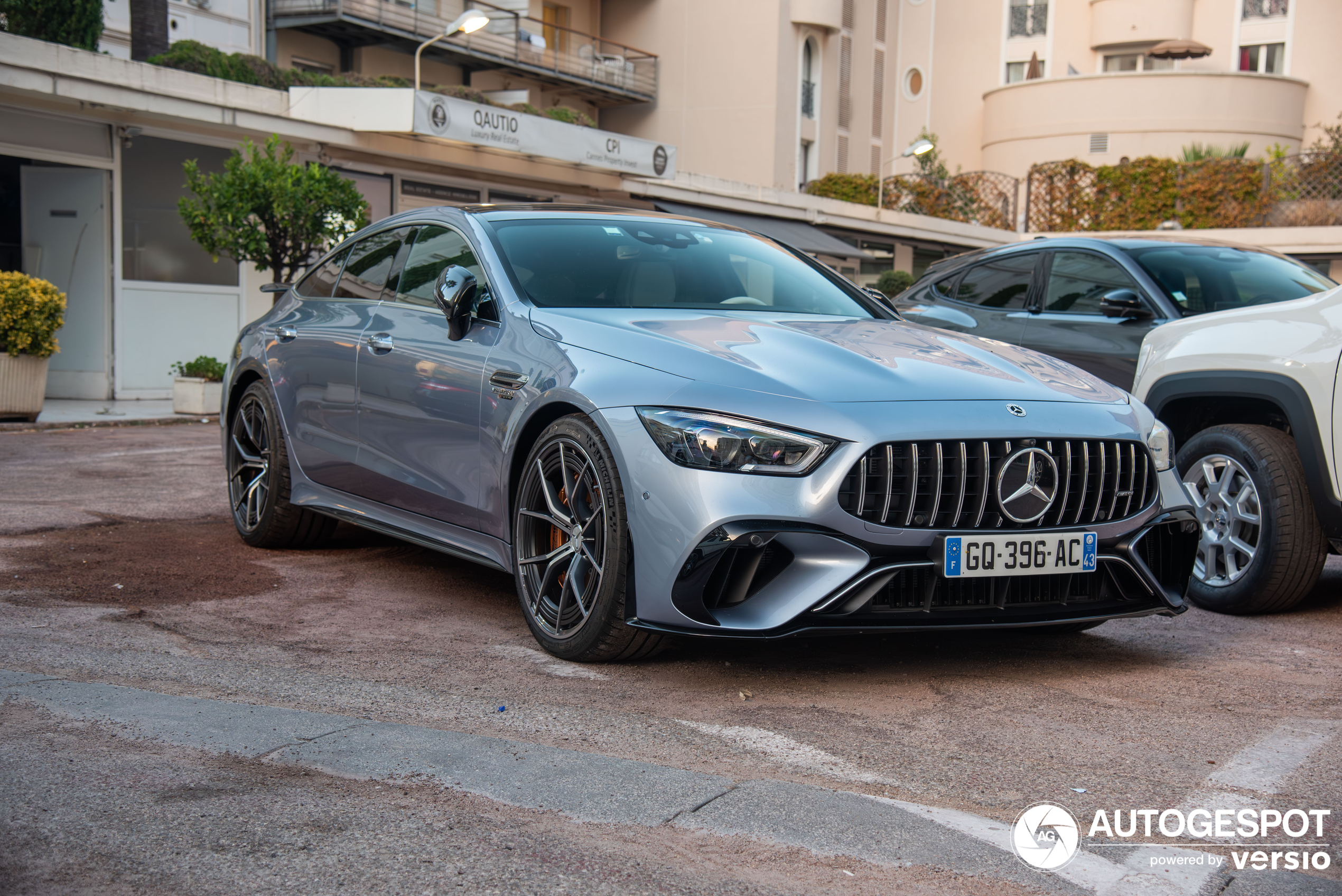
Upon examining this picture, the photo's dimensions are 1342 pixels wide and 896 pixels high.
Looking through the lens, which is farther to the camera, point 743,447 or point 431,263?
point 431,263

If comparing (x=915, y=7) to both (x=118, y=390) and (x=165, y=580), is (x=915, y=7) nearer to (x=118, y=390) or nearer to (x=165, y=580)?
(x=118, y=390)

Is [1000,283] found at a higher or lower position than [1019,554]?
higher

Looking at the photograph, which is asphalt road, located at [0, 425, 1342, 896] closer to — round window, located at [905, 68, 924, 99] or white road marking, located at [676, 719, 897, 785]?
white road marking, located at [676, 719, 897, 785]

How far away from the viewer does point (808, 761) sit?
10.9ft

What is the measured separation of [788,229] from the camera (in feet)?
89.6

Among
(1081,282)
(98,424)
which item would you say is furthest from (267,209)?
(1081,282)

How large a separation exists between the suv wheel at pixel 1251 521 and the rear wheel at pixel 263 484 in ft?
12.5

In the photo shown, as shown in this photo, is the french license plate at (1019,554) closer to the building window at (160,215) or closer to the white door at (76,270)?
the building window at (160,215)

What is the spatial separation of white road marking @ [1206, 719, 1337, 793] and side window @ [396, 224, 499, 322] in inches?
114

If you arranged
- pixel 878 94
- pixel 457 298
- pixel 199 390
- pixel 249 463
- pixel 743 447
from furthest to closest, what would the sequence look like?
1. pixel 878 94
2. pixel 199 390
3. pixel 249 463
4. pixel 457 298
5. pixel 743 447

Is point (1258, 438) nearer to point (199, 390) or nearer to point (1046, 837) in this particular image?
point (1046, 837)

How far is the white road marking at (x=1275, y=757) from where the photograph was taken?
10.5 feet

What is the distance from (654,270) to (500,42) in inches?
1180

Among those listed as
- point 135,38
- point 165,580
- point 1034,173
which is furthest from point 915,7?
point 165,580
